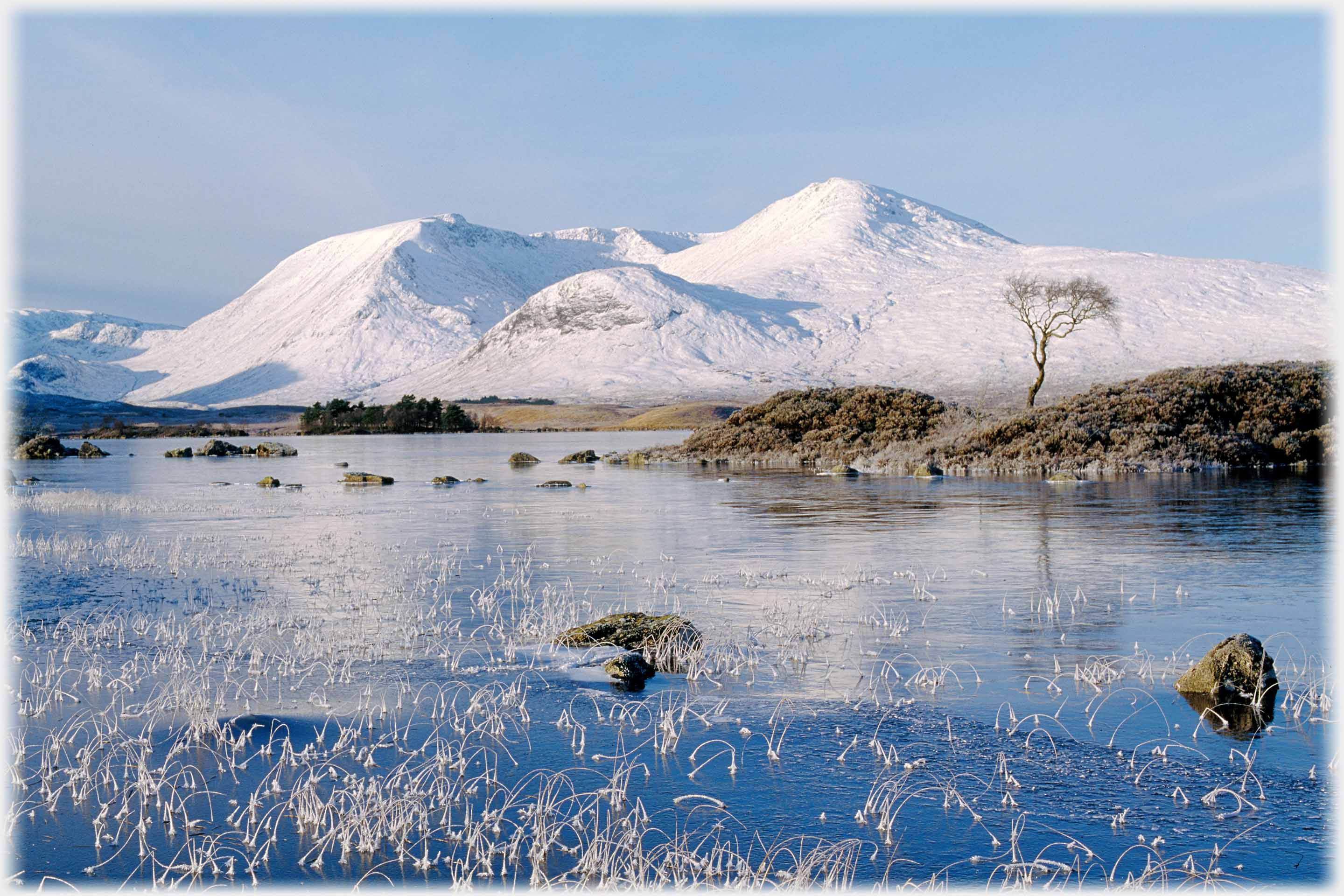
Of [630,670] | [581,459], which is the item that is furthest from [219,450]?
[630,670]

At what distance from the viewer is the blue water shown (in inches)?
338

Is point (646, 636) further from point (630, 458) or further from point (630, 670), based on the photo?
point (630, 458)

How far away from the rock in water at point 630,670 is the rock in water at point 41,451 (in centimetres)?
7878

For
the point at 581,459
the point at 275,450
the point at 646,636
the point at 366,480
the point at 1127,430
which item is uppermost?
the point at 1127,430

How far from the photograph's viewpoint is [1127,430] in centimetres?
5100

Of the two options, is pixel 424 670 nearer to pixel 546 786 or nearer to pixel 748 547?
pixel 546 786

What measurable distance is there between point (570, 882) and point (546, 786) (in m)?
1.74

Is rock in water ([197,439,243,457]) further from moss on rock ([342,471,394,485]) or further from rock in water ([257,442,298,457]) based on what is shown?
moss on rock ([342,471,394,485])

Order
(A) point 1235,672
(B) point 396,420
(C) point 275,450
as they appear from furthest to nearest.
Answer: (B) point 396,420, (C) point 275,450, (A) point 1235,672

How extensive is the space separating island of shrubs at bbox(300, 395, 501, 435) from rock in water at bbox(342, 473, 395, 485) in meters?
98.7

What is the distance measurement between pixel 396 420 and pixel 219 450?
6698 centimetres

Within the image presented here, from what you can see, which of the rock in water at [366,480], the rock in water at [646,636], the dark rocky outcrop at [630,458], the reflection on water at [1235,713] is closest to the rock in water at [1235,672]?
the reflection on water at [1235,713]

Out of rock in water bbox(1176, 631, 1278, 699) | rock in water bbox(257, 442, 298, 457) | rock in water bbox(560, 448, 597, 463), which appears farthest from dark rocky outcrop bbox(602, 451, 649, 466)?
rock in water bbox(1176, 631, 1278, 699)

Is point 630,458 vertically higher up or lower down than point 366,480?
higher up
